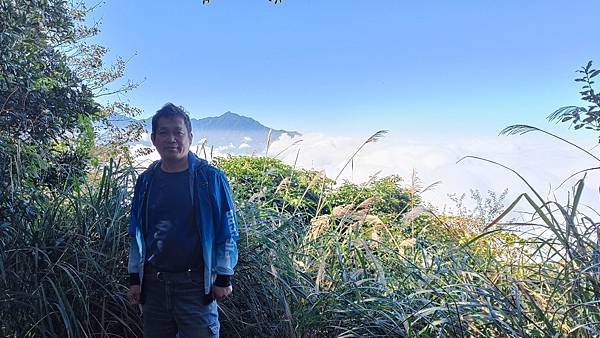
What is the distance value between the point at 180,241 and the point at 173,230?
6 cm

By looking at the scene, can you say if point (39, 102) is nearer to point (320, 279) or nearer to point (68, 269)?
point (68, 269)

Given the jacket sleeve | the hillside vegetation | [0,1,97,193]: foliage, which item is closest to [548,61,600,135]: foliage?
the hillside vegetation

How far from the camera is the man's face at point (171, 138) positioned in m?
2.29

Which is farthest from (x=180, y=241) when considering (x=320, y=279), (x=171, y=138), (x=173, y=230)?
(x=320, y=279)

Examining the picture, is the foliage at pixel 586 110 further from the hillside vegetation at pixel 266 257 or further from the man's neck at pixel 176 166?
the man's neck at pixel 176 166

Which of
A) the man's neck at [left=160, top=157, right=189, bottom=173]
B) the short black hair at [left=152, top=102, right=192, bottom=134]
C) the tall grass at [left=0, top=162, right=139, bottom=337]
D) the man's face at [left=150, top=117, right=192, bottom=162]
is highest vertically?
the short black hair at [left=152, top=102, right=192, bottom=134]

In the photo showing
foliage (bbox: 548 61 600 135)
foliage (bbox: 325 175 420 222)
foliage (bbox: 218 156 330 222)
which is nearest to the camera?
foliage (bbox: 548 61 600 135)

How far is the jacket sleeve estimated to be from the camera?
2.25 meters

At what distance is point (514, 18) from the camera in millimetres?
4996

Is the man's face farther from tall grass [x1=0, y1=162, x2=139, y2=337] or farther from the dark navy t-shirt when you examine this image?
tall grass [x1=0, y1=162, x2=139, y2=337]

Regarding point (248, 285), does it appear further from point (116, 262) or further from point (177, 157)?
point (177, 157)

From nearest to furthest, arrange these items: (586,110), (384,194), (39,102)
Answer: (586,110) → (39,102) → (384,194)

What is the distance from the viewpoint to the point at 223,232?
7.48 feet

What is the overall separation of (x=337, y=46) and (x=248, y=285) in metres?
6.02
